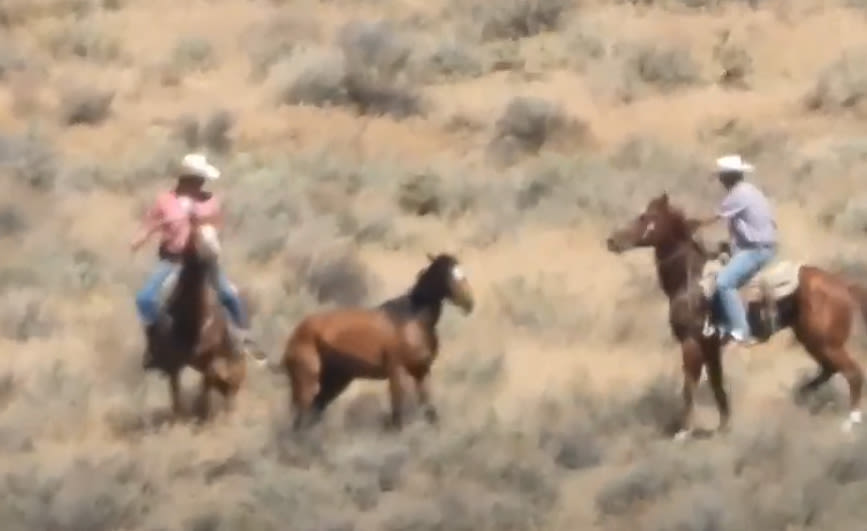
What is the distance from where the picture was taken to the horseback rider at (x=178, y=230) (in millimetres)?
14242

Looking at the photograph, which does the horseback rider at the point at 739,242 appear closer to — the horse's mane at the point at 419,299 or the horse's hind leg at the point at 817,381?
the horse's hind leg at the point at 817,381

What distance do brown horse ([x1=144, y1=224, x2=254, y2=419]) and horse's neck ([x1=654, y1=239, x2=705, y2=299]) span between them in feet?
10.2

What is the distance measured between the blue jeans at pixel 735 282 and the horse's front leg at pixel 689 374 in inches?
12.4

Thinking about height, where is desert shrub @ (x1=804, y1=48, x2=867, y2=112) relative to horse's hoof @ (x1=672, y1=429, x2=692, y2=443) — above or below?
below

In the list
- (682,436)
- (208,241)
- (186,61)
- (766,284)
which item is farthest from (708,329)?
(186,61)

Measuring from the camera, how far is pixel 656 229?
14.2m

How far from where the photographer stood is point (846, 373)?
1466 centimetres

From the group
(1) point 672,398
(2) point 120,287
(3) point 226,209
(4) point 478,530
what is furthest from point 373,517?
(3) point 226,209

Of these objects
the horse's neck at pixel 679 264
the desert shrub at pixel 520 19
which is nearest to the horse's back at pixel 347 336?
the horse's neck at pixel 679 264

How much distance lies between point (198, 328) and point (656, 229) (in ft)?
10.8

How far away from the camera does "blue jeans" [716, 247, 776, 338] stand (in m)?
14.2

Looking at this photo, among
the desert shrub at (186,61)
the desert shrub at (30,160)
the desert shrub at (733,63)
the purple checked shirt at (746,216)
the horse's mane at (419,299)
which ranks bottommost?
the desert shrub at (733,63)

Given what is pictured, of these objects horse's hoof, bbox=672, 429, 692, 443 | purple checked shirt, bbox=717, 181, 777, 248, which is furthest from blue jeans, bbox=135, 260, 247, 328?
purple checked shirt, bbox=717, 181, 777, 248

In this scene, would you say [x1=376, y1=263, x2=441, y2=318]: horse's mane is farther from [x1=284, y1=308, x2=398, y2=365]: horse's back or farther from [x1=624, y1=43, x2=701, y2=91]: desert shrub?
[x1=624, y1=43, x2=701, y2=91]: desert shrub
